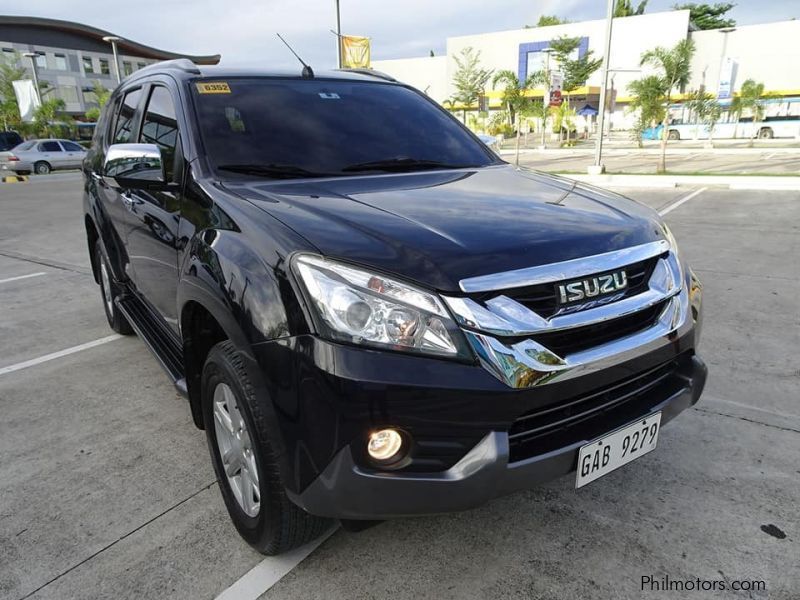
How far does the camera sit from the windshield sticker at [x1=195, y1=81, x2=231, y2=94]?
2.70m

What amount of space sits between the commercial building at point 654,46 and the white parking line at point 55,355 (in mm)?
38569

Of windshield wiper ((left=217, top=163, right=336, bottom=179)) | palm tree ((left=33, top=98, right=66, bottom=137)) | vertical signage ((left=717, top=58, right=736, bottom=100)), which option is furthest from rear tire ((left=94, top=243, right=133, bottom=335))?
vertical signage ((left=717, top=58, right=736, bottom=100))

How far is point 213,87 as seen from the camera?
8.97 ft

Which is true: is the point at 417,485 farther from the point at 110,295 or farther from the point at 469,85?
the point at 469,85

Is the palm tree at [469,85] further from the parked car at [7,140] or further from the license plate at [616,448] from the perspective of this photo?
the license plate at [616,448]

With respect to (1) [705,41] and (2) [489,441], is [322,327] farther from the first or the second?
(1) [705,41]

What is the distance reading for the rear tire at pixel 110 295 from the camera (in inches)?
169

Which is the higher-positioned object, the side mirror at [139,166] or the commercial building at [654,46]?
the commercial building at [654,46]

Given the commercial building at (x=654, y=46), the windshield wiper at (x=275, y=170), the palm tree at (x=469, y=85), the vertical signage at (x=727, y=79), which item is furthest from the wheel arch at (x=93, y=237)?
the palm tree at (x=469, y=85)

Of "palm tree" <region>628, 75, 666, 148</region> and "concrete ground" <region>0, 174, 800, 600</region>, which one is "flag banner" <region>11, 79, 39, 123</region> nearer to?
"palm tree" <region>628, 75, 666, 148</region>

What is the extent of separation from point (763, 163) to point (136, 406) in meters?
21.9

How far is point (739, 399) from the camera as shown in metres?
3.23

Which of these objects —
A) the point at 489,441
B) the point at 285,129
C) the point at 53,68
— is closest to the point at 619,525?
the point at 489,441

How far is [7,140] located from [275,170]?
1228 inches
